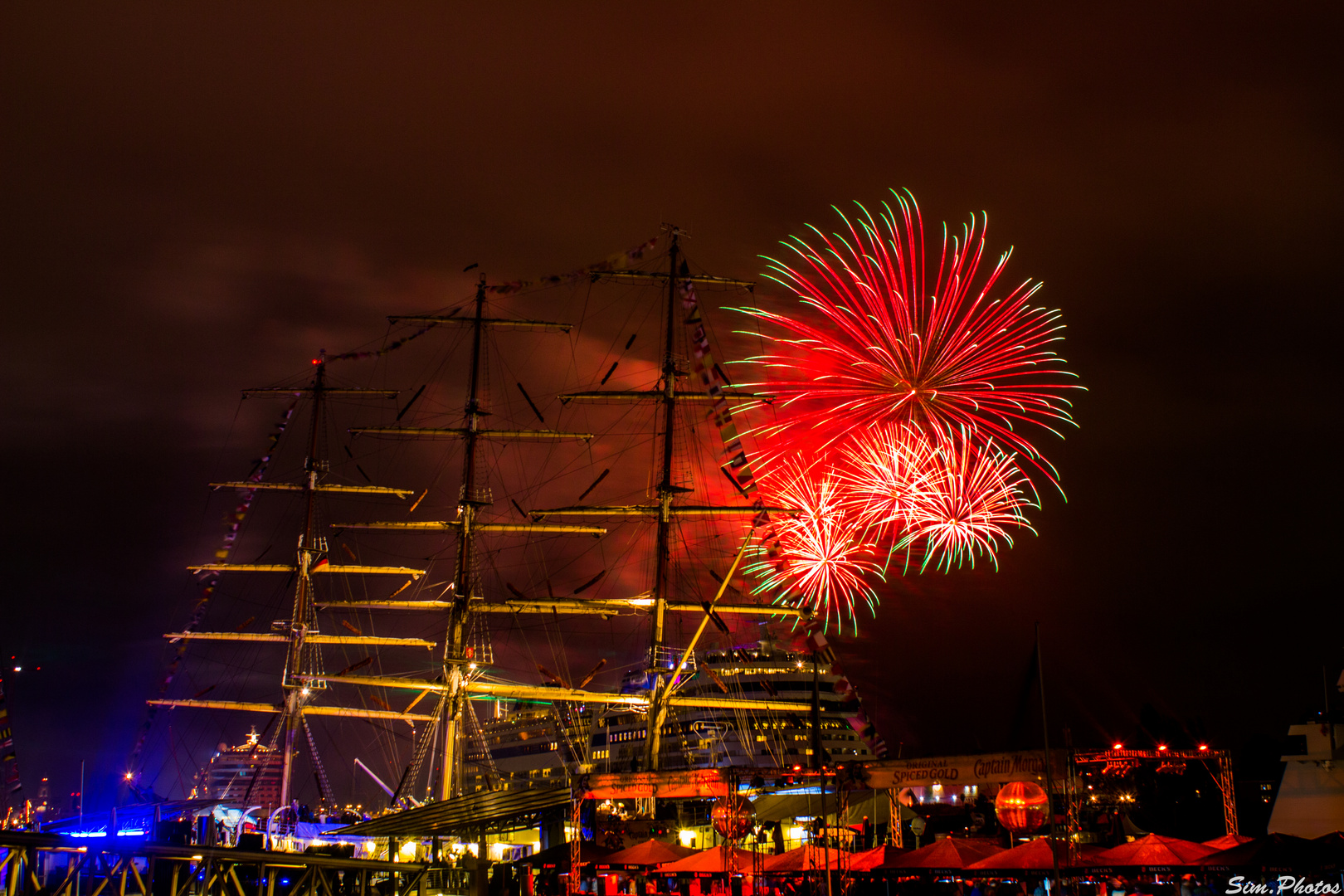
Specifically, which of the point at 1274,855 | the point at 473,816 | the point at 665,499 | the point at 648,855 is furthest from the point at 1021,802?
the point at 665,499

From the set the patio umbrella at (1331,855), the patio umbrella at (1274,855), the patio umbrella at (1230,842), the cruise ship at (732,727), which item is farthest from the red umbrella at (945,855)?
the cruise ship at (732,727)

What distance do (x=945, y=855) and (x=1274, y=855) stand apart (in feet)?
19.8

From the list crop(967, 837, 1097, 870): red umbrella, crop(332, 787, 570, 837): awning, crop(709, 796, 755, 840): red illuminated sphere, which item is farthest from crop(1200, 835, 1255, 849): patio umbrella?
crop(332, 787, 570, 837): awning

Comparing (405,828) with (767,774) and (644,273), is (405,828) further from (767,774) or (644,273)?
(644,273)

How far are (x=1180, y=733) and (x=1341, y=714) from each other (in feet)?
98.0

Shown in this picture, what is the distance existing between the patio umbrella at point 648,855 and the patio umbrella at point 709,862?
19cm

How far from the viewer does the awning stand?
2694 cm

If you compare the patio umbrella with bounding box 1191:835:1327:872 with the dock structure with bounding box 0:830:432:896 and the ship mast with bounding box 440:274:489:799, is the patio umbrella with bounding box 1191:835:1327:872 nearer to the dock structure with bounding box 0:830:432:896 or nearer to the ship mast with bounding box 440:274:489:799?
the dock structure with bounding box 0:830:432:896

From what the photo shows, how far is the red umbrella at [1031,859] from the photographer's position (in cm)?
2025

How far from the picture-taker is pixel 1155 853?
20047 millimetres

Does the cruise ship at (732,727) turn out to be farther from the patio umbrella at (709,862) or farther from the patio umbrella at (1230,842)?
the patio umbrella at (1230,842)

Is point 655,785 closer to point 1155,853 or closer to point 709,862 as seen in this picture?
point 709,862

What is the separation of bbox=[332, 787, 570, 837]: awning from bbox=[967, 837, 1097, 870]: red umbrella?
9.92 metres

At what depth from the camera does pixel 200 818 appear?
42.9 metres
